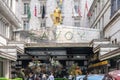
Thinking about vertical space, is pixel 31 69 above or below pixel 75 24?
below

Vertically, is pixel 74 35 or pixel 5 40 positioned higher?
pixel 74 35

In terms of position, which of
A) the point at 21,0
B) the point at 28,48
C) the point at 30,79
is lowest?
the point at 30,79

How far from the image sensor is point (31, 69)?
50.9 m

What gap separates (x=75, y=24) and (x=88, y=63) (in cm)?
2310

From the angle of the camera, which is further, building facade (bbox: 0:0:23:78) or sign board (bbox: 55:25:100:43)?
sign board (bbox: 55:25:100:43)

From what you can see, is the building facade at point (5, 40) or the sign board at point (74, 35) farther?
the sign board at point (74, 35)

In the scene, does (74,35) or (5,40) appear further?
(74,35)

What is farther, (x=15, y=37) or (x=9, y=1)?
(x=15, y=37)

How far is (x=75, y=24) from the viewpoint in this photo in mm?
84250

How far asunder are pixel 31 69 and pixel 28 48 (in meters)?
6.25

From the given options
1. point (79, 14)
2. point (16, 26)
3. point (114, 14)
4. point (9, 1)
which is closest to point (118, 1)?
point (114, 14)

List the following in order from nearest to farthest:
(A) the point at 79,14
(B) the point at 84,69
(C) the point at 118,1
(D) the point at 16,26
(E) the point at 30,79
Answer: (C) the point at 118,1 → (E) the point at 30,79 → (D) the point at 16,26 → (B) the point at 84,69 → (A) the point at 79,14

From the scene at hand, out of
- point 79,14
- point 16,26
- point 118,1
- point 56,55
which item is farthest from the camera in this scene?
point 79,14

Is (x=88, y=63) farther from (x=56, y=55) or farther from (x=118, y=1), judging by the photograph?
(x=118, y=1)
